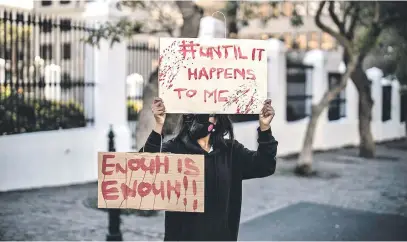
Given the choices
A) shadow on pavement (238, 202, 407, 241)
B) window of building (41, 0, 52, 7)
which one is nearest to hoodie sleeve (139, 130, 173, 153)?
shadow on pavement (238, 202, 407, 241)

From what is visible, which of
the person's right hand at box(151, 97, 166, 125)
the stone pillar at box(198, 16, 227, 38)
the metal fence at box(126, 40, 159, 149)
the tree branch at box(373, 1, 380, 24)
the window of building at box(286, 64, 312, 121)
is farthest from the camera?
the window of building at box(286, 64, 312, 121)

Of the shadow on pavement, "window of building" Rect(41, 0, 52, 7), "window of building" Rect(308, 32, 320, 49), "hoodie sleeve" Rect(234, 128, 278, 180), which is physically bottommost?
the shadow on pavement

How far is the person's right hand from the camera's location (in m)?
3.47

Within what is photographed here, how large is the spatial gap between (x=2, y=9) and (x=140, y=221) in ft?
13.1

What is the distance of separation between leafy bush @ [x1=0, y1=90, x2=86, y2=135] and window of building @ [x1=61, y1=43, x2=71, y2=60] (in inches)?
32.1

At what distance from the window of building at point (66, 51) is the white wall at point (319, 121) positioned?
5.10m

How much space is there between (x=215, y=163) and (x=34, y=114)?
696 centimetres

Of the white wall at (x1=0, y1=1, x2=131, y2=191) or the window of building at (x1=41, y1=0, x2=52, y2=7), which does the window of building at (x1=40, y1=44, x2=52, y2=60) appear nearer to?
the white wall at (x1=0, y1=1, x2=131, y2=191)

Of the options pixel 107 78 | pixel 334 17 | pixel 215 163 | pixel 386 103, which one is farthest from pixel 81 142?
pixel 386 103

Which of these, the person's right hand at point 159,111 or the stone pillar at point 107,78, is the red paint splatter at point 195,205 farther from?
the stone pillar at point 107,78

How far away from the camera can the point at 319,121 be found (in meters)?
17.5

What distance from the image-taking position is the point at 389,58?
19766 mm

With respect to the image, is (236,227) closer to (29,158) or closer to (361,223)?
(361,223)

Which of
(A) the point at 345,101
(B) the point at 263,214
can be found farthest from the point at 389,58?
(B) the point at 263,214
